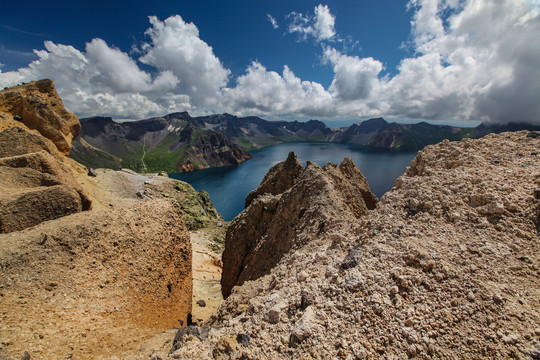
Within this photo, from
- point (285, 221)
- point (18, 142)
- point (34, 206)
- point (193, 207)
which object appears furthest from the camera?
point (193, 207)

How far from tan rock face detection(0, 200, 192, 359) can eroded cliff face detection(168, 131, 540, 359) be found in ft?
14.8

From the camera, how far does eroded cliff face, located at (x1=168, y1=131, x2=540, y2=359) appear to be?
5227mm

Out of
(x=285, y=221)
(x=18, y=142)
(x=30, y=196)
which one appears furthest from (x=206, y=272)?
(x=18, y=142)

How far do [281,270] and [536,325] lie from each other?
290 inches

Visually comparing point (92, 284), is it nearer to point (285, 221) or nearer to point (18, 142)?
point (285, 221)

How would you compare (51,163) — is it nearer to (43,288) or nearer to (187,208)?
(43,288)

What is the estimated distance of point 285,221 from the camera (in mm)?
16203

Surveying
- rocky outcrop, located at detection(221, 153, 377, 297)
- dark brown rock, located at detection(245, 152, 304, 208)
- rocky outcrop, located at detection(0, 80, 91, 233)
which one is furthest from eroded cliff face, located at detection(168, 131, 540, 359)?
dark brown rock, located at detection(245, 152, 304, 208)

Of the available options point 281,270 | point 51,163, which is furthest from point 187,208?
point 281,270

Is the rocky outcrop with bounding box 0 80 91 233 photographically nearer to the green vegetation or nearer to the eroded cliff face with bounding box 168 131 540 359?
the eroded cliff face with bounding box 168 131 540 359

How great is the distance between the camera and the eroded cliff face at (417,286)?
5.23 m

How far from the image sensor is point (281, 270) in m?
10.2

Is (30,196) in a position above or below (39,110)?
below

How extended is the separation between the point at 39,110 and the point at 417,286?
50380mm
